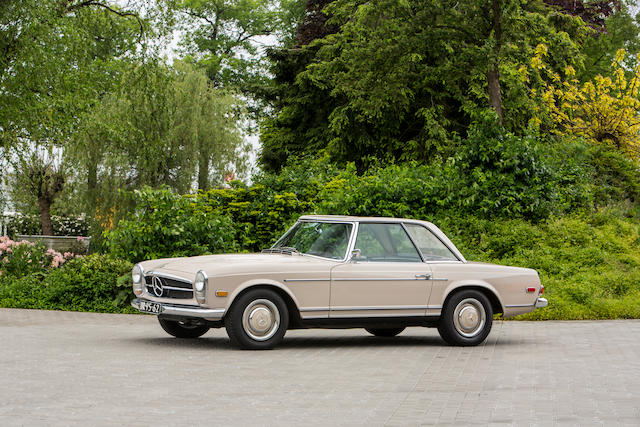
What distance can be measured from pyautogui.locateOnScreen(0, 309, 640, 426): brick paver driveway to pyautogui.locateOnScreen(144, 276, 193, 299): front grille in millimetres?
629

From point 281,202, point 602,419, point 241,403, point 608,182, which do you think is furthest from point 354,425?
point 608,182

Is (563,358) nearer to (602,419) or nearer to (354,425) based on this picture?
(602,419)

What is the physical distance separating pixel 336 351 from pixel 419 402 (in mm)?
3306

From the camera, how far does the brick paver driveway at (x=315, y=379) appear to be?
19.7 feet

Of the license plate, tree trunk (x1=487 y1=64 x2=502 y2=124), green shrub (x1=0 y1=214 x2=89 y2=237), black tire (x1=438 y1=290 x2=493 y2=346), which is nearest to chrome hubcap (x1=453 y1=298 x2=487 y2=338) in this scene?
black tire (x1=438 y1=290 x2=493 y2=346)

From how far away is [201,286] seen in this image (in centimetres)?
922

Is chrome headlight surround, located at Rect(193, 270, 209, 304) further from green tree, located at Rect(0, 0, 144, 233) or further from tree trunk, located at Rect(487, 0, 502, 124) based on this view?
tree trunk, located at Rect(487, 0, 502, 124)

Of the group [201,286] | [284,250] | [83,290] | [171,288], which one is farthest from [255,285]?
[83,290]

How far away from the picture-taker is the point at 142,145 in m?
25.1

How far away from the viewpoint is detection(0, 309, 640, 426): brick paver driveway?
600cm

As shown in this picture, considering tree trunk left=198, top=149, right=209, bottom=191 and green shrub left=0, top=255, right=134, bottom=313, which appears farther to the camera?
tree trunk left=198, top=149, right=209, bottom=191

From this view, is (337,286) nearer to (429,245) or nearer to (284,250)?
(284,250)

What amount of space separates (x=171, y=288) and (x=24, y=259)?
800 centimetres

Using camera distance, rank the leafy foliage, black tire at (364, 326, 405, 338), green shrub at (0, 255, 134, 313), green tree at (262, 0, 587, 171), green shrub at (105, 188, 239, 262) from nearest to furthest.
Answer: black tire at (364, 326, 405, 338), green shrub at (0, 255, 134, 313), green shrub at (105, 188, 239, 262), green tree at (262, 0, 587, 171), the leafy foliage
